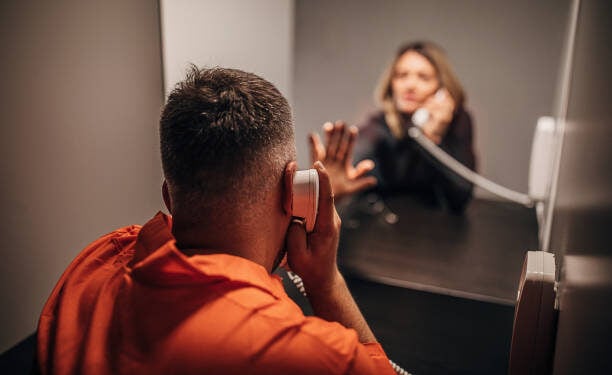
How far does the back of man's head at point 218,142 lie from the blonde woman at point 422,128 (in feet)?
8.59

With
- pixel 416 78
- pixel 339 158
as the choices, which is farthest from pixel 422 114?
pixel 339 158

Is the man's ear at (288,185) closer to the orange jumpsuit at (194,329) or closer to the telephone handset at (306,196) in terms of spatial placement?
the telephone handset at (306,196)

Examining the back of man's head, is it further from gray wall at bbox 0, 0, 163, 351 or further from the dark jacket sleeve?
the dark jacket sleeve

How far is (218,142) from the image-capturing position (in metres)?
0.79

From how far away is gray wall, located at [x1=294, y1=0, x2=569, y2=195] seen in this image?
3.38m

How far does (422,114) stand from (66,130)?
2.51m

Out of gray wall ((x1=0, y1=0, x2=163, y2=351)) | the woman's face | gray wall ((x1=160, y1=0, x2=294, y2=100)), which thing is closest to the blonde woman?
the woman's face

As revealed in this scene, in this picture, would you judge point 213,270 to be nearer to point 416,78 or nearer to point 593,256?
point 593,256

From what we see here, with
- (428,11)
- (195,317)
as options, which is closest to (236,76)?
(195,317)

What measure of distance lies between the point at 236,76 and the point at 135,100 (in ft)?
3.63

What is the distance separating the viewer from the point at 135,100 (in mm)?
1833

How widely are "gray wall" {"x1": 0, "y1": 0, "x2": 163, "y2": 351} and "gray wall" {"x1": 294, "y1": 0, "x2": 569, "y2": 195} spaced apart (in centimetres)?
219

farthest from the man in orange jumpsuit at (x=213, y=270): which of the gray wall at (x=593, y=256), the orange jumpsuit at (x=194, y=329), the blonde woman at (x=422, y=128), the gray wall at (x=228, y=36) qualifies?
the blonde woman at (x=422, y=128)

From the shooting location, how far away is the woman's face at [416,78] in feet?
11.6
